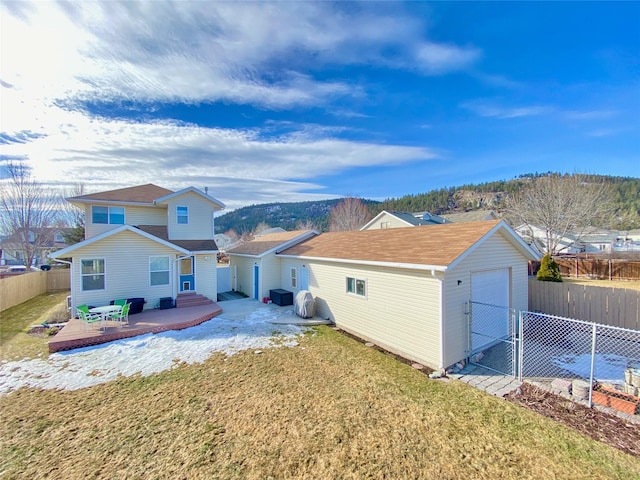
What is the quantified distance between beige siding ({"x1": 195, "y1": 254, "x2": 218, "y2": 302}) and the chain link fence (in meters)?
13.9

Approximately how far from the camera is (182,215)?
16.2 m

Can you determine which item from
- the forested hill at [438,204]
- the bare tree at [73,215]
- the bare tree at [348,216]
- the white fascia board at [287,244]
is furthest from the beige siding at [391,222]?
the forested hill at [438,204]

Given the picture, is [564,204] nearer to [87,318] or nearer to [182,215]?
[182,215]

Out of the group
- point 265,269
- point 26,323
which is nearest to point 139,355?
point 265,269

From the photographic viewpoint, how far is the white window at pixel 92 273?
11.8 metres

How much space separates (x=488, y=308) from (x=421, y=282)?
2.88 metres

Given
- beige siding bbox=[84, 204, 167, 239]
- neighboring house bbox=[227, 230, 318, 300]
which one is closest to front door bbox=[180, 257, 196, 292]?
neighboring house bbox=[227, 230, 318, 300]

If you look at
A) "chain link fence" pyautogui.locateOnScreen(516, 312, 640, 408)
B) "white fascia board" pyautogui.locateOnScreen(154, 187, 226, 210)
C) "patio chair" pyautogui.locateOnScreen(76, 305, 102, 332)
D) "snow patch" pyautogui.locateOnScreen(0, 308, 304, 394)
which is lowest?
"snow patch" pyautogui.locateOnScreen(0, 308, 304, 394)

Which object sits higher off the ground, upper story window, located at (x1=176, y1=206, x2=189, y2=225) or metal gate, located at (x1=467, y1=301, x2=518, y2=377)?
upper story window, located at (x1=176, y1=206, x2=189, y2=225)

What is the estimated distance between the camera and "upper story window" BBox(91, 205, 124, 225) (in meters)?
15.1

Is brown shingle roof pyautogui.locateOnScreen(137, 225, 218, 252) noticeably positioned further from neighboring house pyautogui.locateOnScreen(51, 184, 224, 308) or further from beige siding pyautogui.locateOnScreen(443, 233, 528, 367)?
beige siding pyautogui.locateOnScreen(443, 233, 528, 367)

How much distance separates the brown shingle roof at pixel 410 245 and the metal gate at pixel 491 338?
5.50ft

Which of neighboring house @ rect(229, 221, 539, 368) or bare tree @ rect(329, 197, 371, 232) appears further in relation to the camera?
bare tree @ rect(329, 197, 371, 232)

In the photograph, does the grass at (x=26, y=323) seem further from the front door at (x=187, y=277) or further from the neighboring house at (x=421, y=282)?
the neighboring house at (x=421, y=282)
